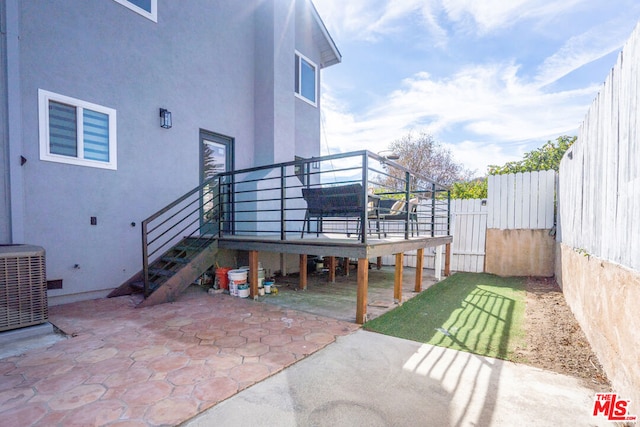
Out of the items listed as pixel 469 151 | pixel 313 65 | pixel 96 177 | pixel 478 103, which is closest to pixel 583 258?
pixel 96 177

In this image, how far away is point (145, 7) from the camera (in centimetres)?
511

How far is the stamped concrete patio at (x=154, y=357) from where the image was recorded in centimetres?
182

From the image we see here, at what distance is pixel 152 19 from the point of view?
5.15 meters

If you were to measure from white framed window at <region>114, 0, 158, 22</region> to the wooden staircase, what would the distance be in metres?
3.94

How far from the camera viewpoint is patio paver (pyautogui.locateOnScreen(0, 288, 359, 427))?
5.96ft

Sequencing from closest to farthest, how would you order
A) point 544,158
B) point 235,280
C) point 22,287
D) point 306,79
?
1. point 22,287
2. point 235,280
3. point 306,79
4. point 544,158

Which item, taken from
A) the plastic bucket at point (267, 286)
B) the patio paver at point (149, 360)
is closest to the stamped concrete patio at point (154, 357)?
the patio paver at point (149, 360)

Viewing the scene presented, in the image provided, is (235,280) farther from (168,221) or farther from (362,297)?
(362,297)

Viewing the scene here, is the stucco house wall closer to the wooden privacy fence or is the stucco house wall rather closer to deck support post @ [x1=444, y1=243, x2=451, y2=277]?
deck support post @ [x1=444, y1=243, x2=451, y2=277]

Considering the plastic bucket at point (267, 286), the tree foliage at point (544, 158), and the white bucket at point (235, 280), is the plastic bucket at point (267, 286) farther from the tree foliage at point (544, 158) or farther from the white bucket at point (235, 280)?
the tree foliage at point (544, 158)

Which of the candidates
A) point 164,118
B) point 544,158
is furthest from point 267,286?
point 544,158

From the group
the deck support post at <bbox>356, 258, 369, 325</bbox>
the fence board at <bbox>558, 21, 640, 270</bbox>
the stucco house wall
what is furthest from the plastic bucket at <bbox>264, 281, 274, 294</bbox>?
the fence board at <bbox>558, 21, 640, 270</bbox>

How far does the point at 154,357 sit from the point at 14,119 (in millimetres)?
3563

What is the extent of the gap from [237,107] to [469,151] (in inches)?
787
